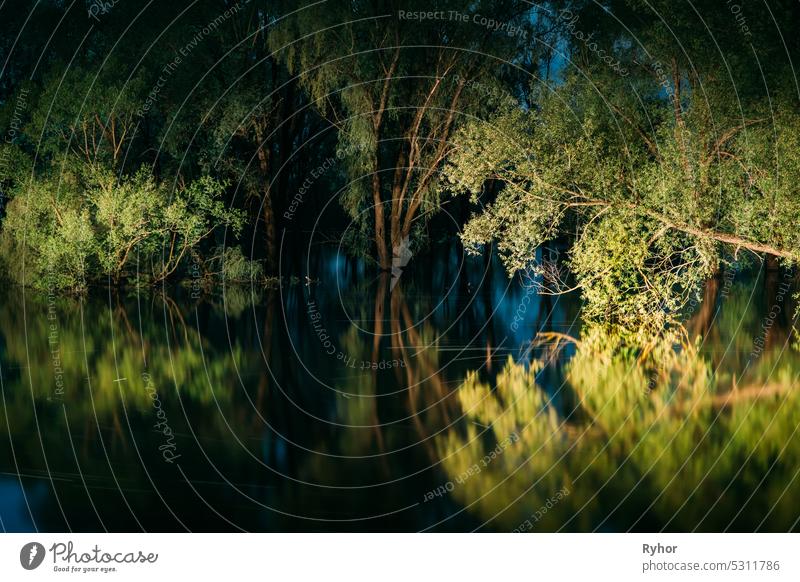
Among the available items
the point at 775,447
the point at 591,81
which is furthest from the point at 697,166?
the point at 775,447

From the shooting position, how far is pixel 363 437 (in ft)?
43.9

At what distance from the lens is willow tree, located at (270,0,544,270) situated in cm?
3619

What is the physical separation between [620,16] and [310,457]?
2498cm

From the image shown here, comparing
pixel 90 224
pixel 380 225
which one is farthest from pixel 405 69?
pixel 90 224

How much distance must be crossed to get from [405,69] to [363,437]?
28552 millimetres

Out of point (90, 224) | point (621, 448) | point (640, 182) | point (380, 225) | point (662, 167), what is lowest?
point (621, 448)

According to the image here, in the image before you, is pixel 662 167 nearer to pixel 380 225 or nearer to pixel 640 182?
pixel 640 182

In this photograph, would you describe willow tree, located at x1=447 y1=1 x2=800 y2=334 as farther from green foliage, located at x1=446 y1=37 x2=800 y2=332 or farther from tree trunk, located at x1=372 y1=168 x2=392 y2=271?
tree trunk, located at x1=372 y1=168 x2=392 y2=271

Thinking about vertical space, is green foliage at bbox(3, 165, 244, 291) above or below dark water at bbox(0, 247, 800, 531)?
above

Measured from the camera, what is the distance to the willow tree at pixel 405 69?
119 feet
